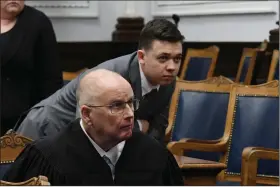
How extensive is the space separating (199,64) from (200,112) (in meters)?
2.44

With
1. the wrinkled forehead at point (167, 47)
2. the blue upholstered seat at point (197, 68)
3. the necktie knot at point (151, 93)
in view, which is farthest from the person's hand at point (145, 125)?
the blue upholstered seat at point (197, 68)

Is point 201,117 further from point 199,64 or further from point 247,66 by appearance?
point 199,64

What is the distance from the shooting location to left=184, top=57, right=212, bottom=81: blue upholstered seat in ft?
23.6

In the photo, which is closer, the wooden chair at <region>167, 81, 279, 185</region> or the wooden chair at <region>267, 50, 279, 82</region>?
the wooden chair at <region>167, 81, 279, 185</region>

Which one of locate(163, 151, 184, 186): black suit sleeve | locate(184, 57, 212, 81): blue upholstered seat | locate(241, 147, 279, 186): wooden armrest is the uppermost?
locate(163, 151, 184, 186): black suit sleeve

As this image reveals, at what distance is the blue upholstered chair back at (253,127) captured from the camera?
14.7 ft

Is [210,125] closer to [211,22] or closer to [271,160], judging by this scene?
[271,160]

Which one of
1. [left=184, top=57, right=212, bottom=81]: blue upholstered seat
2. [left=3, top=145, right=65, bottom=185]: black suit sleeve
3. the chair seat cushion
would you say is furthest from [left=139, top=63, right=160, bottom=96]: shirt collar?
[left=184, top=57, right=212, bottom=81]: blue upholstered seat

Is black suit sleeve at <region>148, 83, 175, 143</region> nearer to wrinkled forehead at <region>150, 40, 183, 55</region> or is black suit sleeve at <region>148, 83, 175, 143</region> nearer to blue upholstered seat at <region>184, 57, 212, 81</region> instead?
wrinkled forehead at <region>150, 40, 183, 55</region>

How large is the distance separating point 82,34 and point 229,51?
234 cm

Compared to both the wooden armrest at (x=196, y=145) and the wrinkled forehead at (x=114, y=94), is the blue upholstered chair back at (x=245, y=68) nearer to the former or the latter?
the wooden armrest at (x=196, y=145)

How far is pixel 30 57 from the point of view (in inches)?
174

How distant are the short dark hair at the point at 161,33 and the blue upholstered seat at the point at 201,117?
1491 mm

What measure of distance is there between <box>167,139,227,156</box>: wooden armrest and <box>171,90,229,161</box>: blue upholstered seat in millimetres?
154
